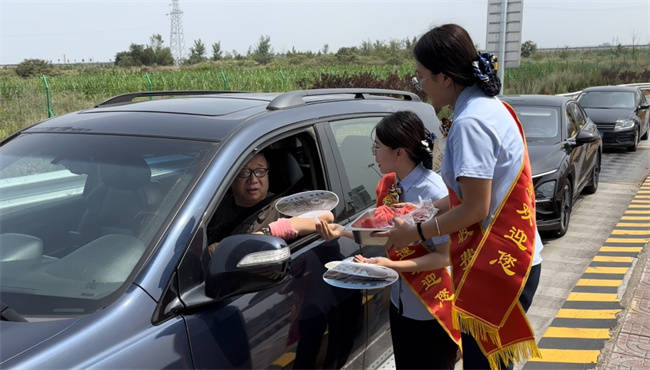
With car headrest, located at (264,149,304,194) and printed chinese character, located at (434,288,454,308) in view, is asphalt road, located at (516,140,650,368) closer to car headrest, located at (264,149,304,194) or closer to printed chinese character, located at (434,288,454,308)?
printed chinese character, located at (434,288,454,308)

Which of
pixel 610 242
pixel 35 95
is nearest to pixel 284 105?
pixel 610 242

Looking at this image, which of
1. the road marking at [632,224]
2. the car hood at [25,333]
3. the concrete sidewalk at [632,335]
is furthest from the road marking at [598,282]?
the car hood at [25,333]

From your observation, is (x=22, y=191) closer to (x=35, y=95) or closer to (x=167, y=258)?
(x=167, y=258)

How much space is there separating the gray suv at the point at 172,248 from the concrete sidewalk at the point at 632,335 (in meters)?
1.99

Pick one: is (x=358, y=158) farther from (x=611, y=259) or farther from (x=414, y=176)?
(x=611, y=259)

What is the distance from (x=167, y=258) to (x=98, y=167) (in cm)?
68

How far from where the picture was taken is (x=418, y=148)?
251 centimetres

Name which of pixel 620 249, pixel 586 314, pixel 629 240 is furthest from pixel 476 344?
pixel 629 240

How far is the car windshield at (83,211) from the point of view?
1831 mm

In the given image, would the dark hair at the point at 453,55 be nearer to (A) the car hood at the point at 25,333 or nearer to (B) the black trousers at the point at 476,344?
(B) the black trousers at the point at 476,344

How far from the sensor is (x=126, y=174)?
2.22 m

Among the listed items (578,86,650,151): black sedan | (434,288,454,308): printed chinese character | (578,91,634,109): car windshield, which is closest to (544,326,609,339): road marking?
(434,288,454,308): printed chinese character

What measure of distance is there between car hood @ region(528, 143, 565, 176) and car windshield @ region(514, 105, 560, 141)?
14.2 inches

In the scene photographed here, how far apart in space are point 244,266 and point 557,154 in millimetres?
6553
